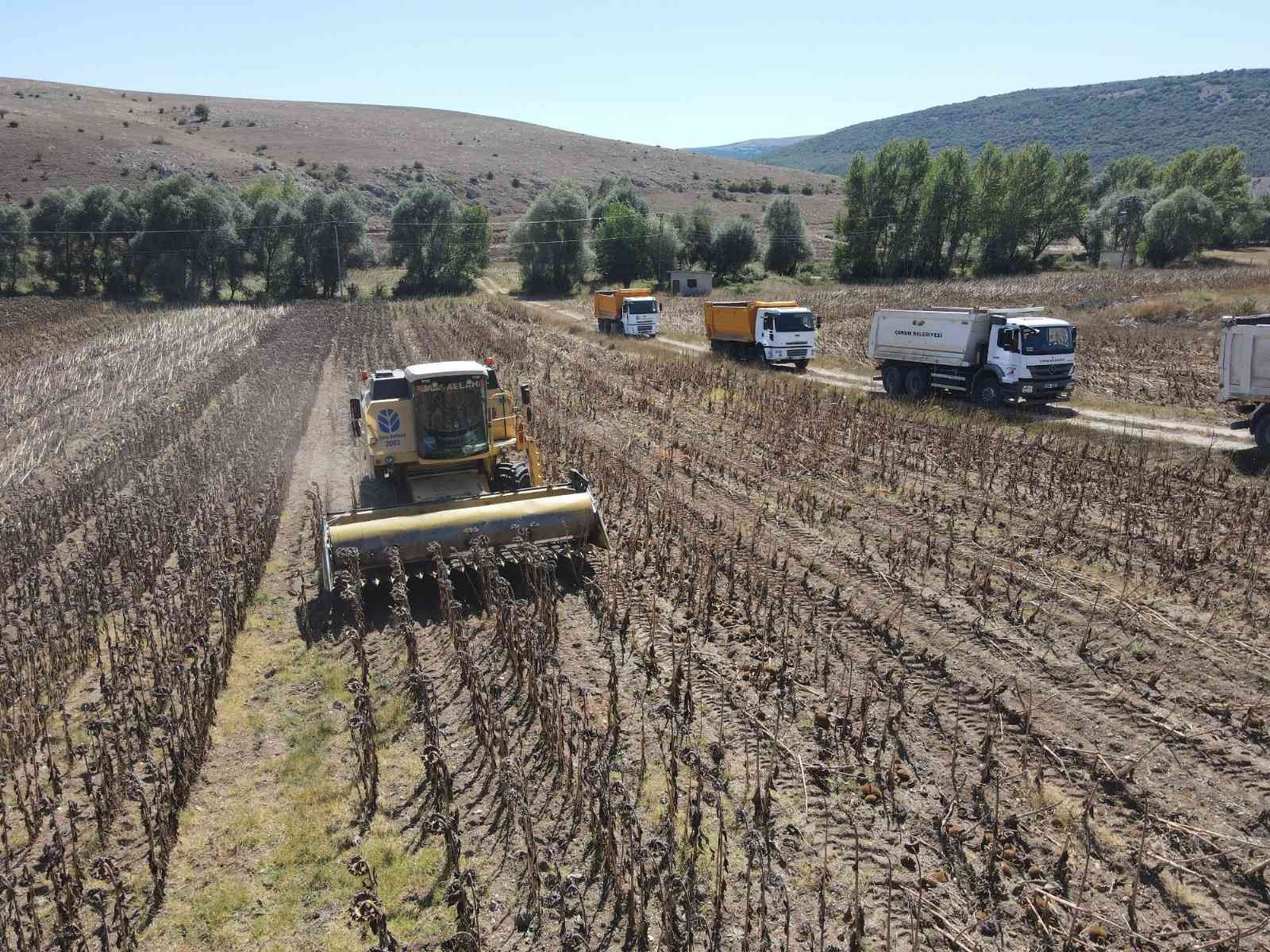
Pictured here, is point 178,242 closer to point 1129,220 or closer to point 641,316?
point 641,316

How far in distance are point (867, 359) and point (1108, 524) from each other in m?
20.9

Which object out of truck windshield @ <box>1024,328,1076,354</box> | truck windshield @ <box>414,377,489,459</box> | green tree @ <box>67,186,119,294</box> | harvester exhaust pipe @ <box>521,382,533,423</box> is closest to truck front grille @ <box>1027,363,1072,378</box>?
truck windshield @ <box>1024,328,1076,354</box>

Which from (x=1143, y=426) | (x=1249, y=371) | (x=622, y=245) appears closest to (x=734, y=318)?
(x=1143, y=426)

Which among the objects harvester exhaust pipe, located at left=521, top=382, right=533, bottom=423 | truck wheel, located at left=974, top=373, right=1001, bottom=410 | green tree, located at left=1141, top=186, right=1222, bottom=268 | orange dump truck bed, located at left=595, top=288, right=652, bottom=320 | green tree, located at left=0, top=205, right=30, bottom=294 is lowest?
truck wheel, located at left=974, top=373, right=1001, bottom=410

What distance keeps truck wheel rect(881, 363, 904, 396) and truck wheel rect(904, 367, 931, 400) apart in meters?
0.33

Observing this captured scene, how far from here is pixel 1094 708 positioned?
8023 mm

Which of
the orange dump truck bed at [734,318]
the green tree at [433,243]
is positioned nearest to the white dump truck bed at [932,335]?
the orange dump truck bed at [734,318]

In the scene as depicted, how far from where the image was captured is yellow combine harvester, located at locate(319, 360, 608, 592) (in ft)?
33.9

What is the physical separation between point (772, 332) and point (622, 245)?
145ft

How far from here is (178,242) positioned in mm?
58344

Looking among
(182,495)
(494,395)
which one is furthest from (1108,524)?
(182,495)

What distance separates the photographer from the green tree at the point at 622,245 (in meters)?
71.2

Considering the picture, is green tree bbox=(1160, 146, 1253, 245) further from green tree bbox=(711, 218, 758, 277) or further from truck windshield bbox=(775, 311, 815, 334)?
truck windshield bbox=(775, 311, 815, 334)

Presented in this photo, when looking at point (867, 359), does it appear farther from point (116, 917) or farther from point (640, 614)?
point (116, 917)
